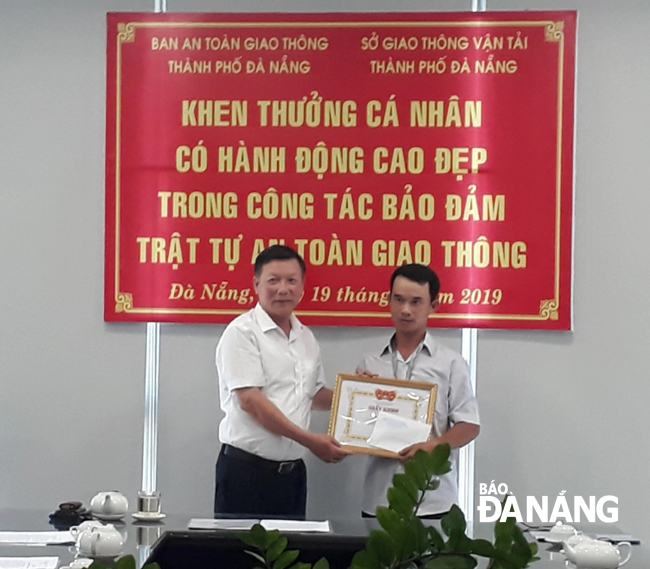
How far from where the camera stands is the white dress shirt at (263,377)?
3.10 m

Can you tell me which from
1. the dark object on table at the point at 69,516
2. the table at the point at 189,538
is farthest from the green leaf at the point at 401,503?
the dark object on table at the point at 69,516

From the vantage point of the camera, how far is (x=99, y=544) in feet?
6.73

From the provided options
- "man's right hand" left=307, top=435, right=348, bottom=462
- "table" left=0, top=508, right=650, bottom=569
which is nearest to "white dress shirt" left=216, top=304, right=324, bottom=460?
"man's right hand" left=307, top=435, right=348, bottom=462

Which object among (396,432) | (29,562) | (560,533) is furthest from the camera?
(396,432)

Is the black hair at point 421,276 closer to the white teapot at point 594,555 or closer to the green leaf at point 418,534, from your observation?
the white teapot at point 594,555

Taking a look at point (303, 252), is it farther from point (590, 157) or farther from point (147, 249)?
point (590, 157)

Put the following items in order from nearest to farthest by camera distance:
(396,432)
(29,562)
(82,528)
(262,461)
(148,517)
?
1. (29,562)
2. (82,528)
3. (148,517)
4. (396,432)
5. (262,461)

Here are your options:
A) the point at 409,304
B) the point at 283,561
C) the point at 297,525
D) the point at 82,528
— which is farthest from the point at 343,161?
the point at 283,561

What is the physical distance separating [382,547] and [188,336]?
304 cm

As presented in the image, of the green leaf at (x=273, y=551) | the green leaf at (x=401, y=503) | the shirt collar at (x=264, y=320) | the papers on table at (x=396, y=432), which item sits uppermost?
the shirt collar at (x=264, y=320)

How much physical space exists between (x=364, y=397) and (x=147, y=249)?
3.75 ft

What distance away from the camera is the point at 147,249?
3.62 meters

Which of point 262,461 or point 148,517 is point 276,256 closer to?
point 262,461

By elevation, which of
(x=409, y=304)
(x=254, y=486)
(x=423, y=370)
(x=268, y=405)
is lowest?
(x=254, y=486)
